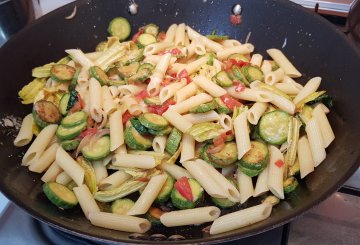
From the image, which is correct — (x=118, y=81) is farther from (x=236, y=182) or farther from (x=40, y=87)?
(x=236, y=182)

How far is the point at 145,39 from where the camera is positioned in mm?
1874

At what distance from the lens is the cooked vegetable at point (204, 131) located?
4.60 ft

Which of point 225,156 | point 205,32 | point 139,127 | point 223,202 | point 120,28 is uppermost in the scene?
point 120,28

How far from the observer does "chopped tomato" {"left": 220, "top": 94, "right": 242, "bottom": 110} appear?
5.08 feet

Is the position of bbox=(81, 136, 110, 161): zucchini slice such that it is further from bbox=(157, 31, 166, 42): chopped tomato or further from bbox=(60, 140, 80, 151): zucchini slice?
bbox=(157, 31, 166, 42): chopped tomato

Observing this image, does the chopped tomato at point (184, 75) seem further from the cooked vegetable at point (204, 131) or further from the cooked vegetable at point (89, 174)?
the cooked vegetable at point (89, 174)

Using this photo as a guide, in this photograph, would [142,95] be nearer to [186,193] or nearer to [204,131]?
[204,131]

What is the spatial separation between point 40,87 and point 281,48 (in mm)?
1048

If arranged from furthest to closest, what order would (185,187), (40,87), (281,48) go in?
(281,48)
(40,87)
(185,187)

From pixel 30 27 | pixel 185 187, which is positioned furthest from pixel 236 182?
pixel 30 27

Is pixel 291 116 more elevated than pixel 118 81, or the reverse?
pixel 118 81

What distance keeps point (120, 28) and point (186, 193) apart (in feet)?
3.13

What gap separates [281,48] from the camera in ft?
6.06

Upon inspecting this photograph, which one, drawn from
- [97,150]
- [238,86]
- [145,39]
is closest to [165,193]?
[97,150]
